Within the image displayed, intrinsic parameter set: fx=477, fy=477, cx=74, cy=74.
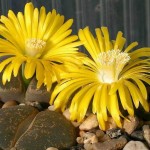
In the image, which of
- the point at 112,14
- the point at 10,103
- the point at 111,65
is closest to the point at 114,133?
the point at 111,65

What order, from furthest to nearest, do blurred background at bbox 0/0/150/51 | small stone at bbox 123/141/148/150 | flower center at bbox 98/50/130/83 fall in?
blurred background at bbox 0/0/150/51 < flower center at bbox 98/50/130/83 < small stone at bbox 123/141/148/150

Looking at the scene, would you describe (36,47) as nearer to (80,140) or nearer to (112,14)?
(80,140)

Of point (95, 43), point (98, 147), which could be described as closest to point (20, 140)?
point (98, 147)

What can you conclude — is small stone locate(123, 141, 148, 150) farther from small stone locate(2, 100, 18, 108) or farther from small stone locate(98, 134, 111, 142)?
small stone locate(2, 100, 18, 108)

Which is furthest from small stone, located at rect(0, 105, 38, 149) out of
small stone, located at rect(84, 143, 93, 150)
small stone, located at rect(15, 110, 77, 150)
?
small stone, located at rect(84, 143, 93, 150)

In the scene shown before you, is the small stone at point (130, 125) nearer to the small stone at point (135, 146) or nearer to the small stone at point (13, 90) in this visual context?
the small stone at point (135, 146)

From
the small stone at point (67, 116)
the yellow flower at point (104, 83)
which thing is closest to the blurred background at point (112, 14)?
the yellow flower at point (104, 83)
